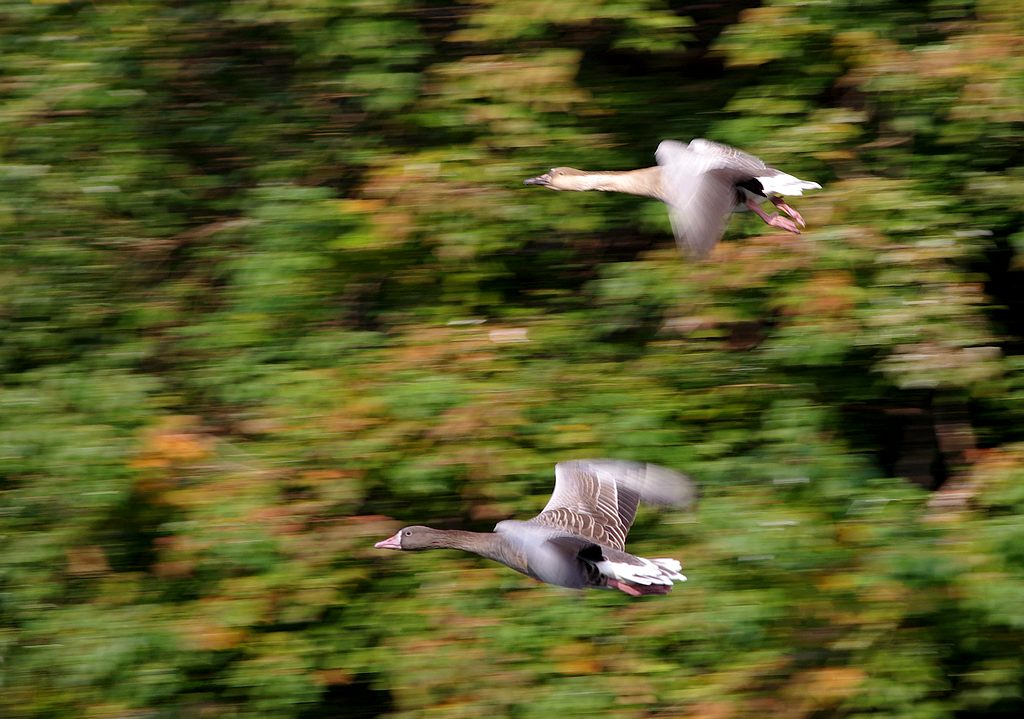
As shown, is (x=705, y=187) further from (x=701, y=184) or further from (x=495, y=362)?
(x=495, y=362)

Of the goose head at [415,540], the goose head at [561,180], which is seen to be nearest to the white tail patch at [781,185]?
the goose head at [561,180]

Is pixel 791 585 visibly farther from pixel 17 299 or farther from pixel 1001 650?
pixel 17 299

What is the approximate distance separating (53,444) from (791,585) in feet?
8.94

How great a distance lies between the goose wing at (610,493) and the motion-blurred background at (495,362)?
549mm

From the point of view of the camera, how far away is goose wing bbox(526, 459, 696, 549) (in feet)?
13.6

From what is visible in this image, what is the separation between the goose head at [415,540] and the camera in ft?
14.3

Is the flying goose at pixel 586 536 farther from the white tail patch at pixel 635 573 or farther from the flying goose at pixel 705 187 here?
the flying goose at pixel 705 187

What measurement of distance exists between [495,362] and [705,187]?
61.2 inches

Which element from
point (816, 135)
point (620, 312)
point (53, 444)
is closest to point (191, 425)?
point (53, 444)

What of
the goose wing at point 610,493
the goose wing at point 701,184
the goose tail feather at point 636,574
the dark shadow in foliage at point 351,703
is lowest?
the dark shadow in foliage at point 351,703

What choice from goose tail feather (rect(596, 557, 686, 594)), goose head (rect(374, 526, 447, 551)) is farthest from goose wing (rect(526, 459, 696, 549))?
goose head (rect(374, 526, 447, 551))

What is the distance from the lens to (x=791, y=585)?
473 centimetres

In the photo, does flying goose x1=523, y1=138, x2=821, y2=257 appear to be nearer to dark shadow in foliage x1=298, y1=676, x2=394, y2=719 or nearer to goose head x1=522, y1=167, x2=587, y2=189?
goose head x1=522, y1=167, x2=587, y2=189

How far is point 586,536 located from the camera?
399 cm
